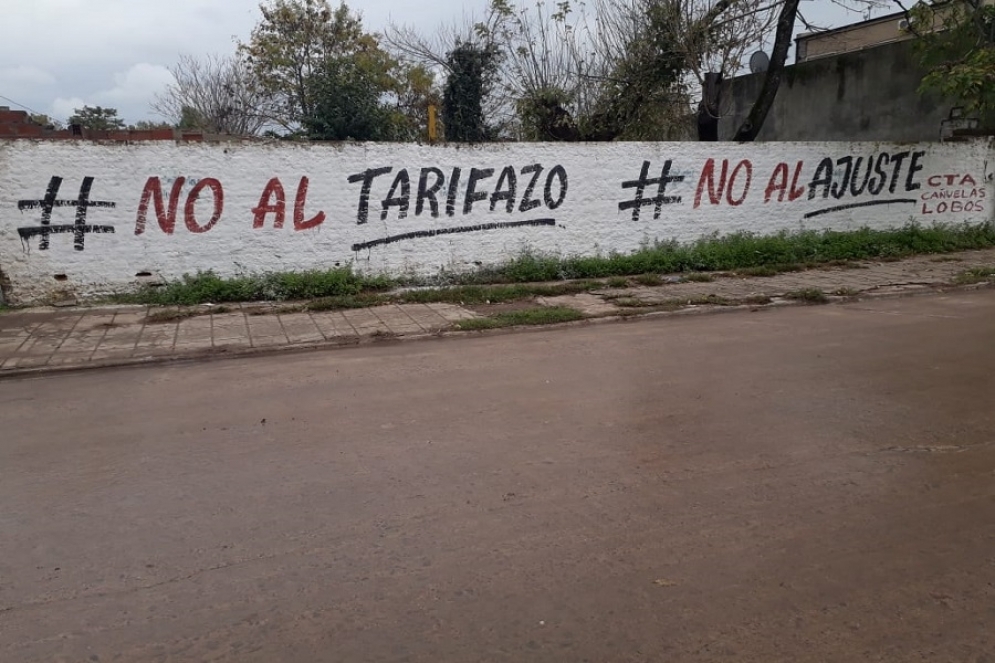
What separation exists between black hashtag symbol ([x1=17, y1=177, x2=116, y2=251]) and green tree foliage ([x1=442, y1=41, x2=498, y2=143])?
28.1 feet

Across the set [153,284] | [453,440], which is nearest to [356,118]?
[153,284]

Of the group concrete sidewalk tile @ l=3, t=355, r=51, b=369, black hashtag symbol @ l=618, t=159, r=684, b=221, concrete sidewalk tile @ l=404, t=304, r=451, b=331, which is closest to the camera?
concrete sidewalk tile @ l=3, t=355, r=51, b=369

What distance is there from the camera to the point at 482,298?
9.66m

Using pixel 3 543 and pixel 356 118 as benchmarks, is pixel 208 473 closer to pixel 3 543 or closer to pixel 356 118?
pixel 3 543

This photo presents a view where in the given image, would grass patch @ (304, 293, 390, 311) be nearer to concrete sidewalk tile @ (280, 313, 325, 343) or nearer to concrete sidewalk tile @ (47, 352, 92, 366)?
concrete sidewalk tile @ (280, 313, 325, 343)

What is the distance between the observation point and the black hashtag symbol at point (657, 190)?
11.7 m

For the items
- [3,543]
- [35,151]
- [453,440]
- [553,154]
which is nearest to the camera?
[3,543]

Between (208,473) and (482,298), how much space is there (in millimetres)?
5793

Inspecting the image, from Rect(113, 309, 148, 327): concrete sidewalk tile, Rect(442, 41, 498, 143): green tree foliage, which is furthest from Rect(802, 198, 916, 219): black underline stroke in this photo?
Rect(113, 309, 148, 327): concrete sidewalk tile

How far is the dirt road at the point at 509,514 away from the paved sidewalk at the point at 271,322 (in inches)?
38.4

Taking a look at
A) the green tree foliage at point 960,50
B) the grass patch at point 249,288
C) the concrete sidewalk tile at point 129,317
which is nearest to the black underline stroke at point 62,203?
the grass patch at point 249,288

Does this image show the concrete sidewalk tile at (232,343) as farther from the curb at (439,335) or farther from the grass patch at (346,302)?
the grass patch at (346,302)

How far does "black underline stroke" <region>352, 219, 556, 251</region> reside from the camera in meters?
10.4

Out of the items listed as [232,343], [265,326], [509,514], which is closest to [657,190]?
[265,326]
